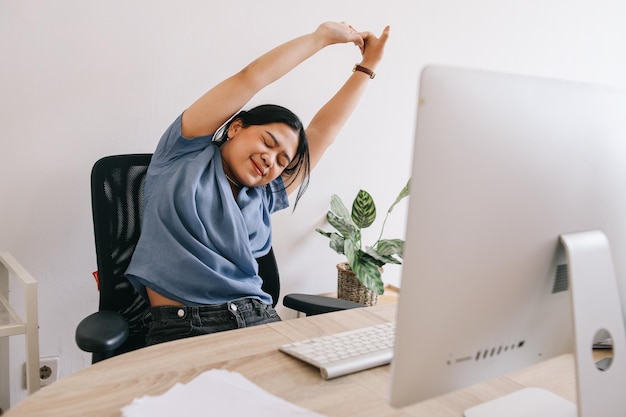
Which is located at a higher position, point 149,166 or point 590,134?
point 590,134

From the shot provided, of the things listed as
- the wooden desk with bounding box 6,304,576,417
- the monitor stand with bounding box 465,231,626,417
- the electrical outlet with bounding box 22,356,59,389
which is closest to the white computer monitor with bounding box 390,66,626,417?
the monitor stand with bounding box 465,231,626,417

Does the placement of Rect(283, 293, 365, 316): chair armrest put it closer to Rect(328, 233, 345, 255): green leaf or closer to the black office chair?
the black office chair

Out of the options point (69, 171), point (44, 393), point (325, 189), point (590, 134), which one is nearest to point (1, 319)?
point (69, 171)

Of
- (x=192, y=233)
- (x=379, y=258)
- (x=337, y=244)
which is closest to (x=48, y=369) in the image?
(x=192, y=233)

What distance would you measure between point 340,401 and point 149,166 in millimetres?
846

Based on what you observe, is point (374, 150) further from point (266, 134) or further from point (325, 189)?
point (266, 134)

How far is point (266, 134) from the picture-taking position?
1442mm

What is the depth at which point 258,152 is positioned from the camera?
4.69 ft

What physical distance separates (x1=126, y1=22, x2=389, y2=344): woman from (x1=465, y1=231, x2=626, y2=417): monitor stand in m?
0.84

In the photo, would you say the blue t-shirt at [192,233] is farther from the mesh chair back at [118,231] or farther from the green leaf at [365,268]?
the green leaf at [365,268]

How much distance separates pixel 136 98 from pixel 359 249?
34.0 inches

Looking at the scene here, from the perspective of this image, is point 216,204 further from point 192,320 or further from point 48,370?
point 48,370

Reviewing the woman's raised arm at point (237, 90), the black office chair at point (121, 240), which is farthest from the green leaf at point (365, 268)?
the woman's raised arm at point (237, 90)

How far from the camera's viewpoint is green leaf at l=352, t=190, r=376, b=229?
1996 mm
